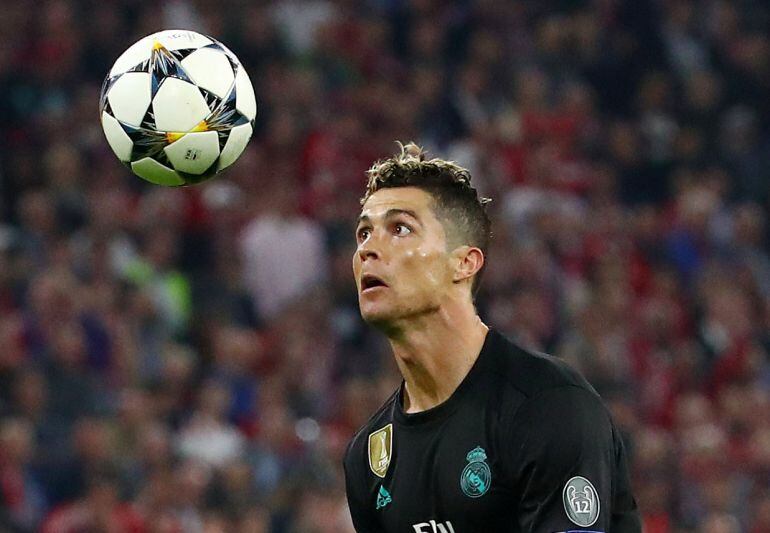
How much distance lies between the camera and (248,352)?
29.6ft

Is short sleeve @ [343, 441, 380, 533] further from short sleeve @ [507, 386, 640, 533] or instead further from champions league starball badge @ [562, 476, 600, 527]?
champions league starball badge @ [562, 476, 600, 527]

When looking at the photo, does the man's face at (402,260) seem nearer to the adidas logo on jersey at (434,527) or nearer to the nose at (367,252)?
the nose at (367,252)

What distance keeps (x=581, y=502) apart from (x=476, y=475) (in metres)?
0.32

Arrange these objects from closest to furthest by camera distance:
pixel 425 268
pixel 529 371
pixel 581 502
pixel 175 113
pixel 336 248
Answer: pixel 581 502
pixel 529 371
pixel 425 268
pixel 175 113
pixel 336 248

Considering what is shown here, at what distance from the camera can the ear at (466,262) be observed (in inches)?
168

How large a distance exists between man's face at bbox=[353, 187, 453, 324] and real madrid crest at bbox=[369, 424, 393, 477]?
1.25ft

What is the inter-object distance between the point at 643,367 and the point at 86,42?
427cm

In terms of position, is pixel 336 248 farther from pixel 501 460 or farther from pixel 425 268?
pixel 501 460

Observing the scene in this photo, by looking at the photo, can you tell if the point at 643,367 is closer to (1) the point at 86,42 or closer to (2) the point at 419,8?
(2) the point at 419,8

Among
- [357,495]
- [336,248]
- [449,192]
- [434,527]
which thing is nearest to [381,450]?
[357,495]

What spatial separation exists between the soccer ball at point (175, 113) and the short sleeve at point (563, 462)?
4.34 feet

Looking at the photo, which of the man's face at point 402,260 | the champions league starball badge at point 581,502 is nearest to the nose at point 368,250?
the man's face at point 402,260

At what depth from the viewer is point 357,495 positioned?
4.42 meters

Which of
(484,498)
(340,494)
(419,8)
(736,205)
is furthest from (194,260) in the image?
(484,498)
